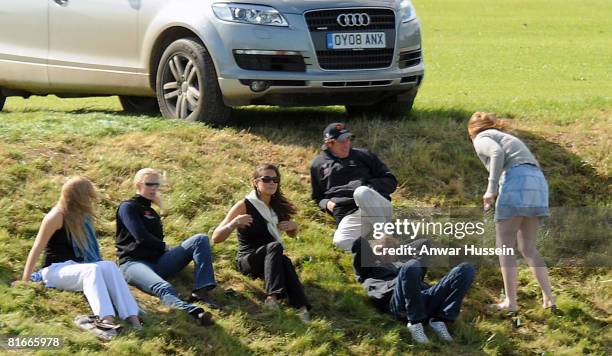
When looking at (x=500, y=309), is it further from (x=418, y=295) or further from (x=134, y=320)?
(x=134, y=320)

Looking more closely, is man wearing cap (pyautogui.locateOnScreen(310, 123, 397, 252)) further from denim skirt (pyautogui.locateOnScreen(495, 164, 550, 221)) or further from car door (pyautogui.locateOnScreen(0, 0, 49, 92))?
car door (pyautogui.locateOnScreen(0, 0, 49, 92))

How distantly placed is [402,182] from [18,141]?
348 cm

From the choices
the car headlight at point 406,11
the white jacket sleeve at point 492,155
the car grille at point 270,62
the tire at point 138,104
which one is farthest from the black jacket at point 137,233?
the tire at point 138,104

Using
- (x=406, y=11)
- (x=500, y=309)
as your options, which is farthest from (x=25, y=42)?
(x=500, y=309)

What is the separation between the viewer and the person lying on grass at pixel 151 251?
30.5ft

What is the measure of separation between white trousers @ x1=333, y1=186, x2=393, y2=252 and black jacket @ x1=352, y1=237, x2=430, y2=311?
10 centimetres

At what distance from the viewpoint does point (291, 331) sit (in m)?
9.20

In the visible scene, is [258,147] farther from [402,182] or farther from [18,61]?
[18,61]

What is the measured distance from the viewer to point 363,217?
10203 millimetres

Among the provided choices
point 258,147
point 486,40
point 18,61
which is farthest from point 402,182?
point 486,40

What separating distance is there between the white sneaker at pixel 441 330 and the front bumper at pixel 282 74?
10.4ft

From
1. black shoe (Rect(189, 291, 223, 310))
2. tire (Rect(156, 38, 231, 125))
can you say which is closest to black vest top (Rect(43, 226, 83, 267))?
black shoe (Rect(189, 291, 223, 310))

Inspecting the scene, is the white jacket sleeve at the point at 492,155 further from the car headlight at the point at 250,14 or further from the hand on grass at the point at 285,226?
the car headlight at the point at 250,14

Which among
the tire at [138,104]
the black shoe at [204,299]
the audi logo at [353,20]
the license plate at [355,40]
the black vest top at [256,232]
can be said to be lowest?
the black shoe at [204,299]
